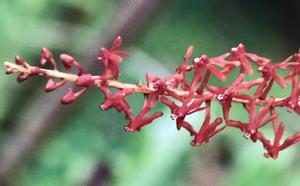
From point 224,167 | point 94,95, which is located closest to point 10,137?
point 94,95

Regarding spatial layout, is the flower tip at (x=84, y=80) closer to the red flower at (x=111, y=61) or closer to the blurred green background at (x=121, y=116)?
the red flower at (x=111, y=61)

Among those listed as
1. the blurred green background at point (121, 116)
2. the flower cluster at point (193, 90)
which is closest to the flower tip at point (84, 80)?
the flower cluster at point (193, 90)

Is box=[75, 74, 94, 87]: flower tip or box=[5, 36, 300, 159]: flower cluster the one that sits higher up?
box=[5, 36, 300, 159]: flower cluster

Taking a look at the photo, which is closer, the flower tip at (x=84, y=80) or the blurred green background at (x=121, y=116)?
the flower tip at (x=84, y=80)

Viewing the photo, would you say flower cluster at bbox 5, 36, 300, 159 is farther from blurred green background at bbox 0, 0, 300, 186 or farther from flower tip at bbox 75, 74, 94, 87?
blurred green background at bbox 0, 0, 300, 186

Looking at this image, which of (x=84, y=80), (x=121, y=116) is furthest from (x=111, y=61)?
(x=121, y=116)

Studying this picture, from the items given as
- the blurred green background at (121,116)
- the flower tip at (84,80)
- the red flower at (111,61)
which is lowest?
the blurred green background at (121,116)

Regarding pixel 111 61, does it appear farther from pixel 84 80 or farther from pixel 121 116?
pixel 121 116

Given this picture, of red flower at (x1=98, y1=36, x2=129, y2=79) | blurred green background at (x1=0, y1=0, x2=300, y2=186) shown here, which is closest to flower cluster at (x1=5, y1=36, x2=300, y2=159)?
red flower at (x1=98, y1=36, x2=129, y2=79)

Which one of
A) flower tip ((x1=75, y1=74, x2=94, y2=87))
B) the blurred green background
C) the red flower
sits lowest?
the blurred green background

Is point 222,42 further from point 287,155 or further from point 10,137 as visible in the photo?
point 10,137
